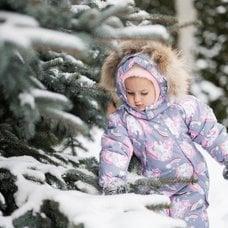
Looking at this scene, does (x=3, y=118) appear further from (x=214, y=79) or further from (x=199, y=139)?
Answer: (x=214, y=79)

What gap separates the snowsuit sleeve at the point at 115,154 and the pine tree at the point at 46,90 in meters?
0.08

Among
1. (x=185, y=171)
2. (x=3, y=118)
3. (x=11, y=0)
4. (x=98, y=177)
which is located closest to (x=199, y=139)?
(x=185, y=171)

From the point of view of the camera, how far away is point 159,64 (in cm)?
307

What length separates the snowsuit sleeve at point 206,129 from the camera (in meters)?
3.07

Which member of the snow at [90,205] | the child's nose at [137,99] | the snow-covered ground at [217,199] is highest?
the child's nose at [137,99]

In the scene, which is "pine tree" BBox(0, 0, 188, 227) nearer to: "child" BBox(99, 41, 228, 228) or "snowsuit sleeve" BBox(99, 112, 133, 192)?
"snowsuit sleeve" BBox(99, 112, 133, 192)

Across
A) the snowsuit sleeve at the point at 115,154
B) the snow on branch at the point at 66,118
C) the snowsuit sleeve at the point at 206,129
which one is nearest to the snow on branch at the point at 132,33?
the snow on branch at the point at 66,118

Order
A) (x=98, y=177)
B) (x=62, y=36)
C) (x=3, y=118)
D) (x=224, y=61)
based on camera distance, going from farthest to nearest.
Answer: (x=224, y=61) < (x=3, y=118) < (x=98, y=177) < (x=62, y=36)

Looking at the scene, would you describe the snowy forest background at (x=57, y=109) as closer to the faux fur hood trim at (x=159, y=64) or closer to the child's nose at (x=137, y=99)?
the faux fur hood trim at (x=159, y=64)

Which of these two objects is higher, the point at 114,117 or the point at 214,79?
the point at 114,117

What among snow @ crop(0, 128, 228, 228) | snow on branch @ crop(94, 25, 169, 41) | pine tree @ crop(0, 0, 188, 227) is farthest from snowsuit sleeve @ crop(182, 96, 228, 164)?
snow on branch @ crop(94, 25, 169, 41)

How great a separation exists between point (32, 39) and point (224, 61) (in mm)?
9213

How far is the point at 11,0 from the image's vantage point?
1775 millimetres

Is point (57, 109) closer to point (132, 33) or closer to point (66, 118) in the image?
point (66, 118)
